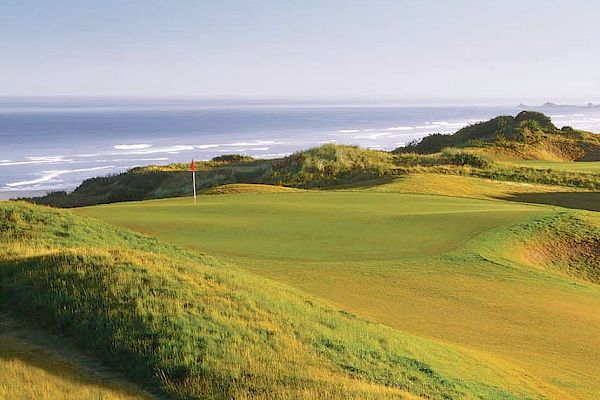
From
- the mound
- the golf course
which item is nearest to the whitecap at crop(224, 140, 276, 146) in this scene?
the golf course

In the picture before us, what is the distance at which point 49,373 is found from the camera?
7.87 m

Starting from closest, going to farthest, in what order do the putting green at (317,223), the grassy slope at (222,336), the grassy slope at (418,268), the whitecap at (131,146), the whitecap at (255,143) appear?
the grassy slope at (222,336)
the grassy slope at (418,268)
the putting green at (317,223)
the whitecap at (131,146)
the whitecap at (255,143)

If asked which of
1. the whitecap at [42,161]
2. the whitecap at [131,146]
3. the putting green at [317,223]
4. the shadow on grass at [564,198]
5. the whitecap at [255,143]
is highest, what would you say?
the whitecap at [131,146]

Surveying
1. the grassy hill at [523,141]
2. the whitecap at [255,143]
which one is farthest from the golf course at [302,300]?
the whitecap at [255,143]

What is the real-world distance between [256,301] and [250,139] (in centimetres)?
11226

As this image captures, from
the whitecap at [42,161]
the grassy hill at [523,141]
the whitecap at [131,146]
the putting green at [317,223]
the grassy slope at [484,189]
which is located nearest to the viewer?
the putting green at [317,223]

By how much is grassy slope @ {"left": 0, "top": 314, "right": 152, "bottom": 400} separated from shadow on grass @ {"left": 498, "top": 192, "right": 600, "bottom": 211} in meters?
30.9

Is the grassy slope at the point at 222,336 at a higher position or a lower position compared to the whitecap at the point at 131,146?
lower

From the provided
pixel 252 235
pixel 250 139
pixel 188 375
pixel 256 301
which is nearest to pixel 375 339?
pixel 256 301

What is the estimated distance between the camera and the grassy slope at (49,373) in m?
7.25

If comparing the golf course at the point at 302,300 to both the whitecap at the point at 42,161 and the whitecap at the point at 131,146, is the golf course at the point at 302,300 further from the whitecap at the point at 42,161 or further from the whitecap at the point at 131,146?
the whitecap at the point at 131,146

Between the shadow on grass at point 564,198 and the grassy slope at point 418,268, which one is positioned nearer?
the grassy slope at point 418,268

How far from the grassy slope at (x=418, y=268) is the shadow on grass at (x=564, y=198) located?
9669mm

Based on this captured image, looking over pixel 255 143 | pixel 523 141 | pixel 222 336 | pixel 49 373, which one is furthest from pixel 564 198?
pixel 255 143
